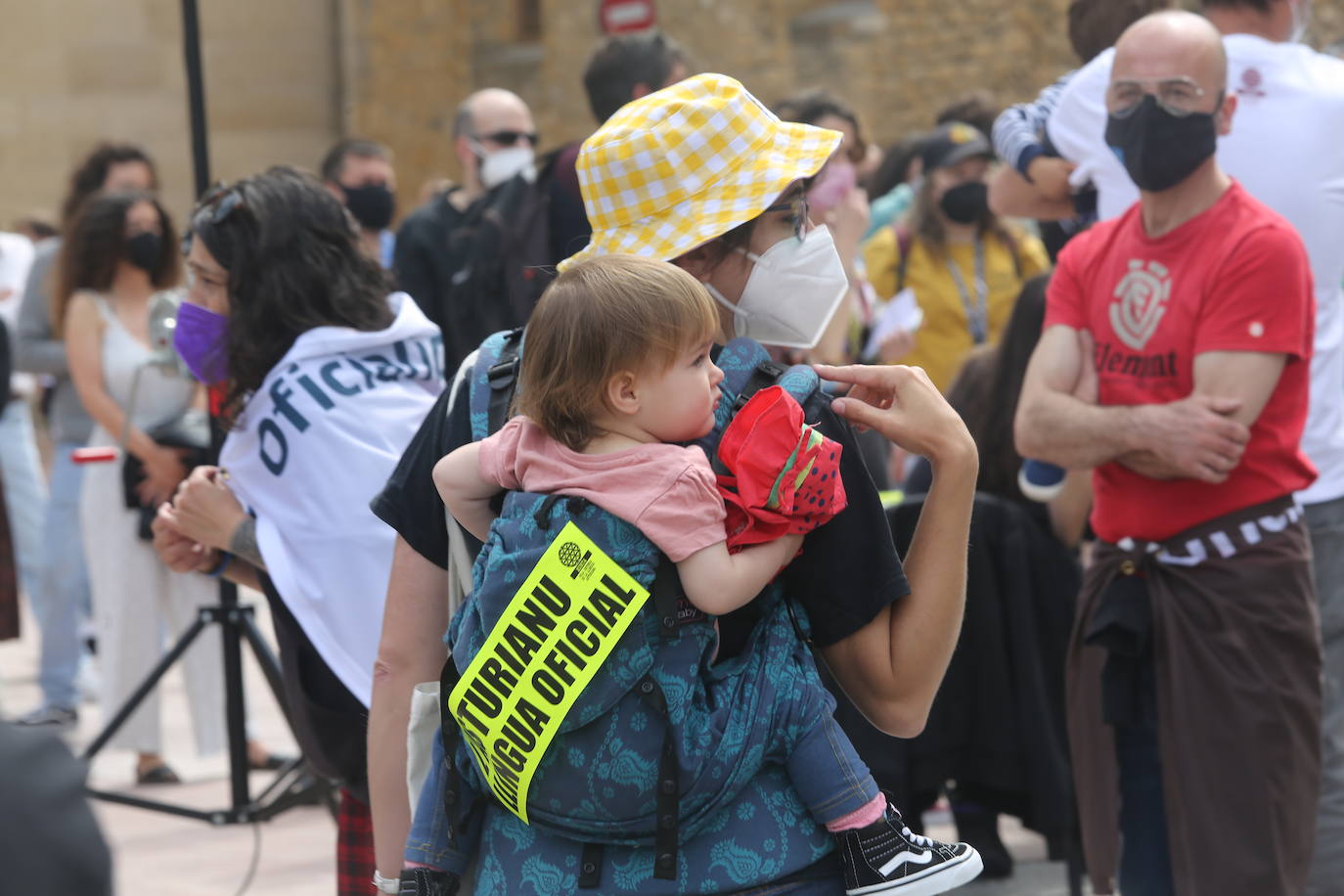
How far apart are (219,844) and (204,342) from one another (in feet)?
9.46

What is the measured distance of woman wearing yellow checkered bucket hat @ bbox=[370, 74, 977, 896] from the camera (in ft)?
5.82

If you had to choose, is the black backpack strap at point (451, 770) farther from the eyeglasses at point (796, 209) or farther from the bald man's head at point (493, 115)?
the bald man's head at point (493, 115)

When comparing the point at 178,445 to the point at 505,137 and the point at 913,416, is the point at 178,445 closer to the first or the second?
the point at 505,137

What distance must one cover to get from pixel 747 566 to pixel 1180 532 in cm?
192

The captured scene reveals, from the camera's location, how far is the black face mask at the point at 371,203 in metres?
6.61

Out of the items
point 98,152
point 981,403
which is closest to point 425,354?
point 981,403

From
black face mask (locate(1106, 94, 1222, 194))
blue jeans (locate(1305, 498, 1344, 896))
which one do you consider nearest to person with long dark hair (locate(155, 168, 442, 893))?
black face mask (locate(1106, 94, 1222, 194))

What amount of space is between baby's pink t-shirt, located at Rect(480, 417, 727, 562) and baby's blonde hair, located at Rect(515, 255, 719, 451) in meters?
0.04

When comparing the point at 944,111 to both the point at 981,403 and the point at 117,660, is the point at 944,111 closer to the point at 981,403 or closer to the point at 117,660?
the point at 981,403

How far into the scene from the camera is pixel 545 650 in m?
1.73

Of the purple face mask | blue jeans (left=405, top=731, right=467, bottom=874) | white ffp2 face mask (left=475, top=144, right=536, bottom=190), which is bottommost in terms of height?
blue jeans (left=405, top=731, right=467, bottom=874)

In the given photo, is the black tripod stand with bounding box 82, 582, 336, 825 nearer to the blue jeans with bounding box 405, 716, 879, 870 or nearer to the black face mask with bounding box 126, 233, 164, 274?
the black face mask with bounding box 126, 233, 164, 274

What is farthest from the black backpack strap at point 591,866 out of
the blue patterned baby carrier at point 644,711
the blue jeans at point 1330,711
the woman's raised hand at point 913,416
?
the blue jeans at point 1330,711

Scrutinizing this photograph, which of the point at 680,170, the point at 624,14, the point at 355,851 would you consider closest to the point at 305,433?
the point at 355,851
